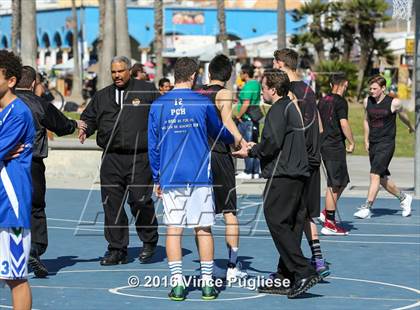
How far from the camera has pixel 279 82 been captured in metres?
10.3

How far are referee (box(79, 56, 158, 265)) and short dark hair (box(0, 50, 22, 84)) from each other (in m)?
3.81

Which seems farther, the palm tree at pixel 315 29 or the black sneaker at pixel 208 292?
the palm tree at pixel 315 29

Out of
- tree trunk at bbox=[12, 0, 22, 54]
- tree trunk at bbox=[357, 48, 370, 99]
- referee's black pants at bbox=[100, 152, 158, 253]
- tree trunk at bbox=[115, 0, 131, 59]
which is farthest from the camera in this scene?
tree trunk at bbox=[12, 0, 22, 54]

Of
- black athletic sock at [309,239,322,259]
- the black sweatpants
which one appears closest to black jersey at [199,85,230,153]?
black athletic sock at [309,239,322,259]

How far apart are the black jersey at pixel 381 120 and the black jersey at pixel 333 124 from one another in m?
1.17

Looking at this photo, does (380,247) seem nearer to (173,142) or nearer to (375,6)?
(173,142)

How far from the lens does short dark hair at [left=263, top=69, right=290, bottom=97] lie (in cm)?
1025

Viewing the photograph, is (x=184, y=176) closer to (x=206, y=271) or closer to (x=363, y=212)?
(x=206, y=271)

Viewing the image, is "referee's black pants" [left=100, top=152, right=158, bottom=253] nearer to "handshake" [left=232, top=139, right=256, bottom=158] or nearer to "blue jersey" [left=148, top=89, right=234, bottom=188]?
"handshake" [left=232, top=139, right=256, bottom=158]

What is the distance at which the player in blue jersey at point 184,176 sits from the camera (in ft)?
32.6

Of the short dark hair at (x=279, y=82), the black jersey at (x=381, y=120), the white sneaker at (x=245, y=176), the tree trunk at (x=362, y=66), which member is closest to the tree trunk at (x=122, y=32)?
the tree trunk at (x=362, y=66)

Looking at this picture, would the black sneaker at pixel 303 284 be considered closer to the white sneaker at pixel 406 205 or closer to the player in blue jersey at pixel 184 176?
the player in blue jersey at pixel 184 176

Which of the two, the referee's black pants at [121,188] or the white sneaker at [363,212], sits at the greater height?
the referee's black pants at [121,188]

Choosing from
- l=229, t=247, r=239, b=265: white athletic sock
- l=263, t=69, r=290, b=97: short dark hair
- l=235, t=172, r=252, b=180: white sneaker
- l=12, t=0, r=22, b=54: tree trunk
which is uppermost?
l=12, t=0, r=22, b=54: tree trunk
